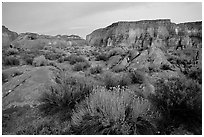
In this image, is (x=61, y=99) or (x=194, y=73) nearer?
(x=61, y=99)

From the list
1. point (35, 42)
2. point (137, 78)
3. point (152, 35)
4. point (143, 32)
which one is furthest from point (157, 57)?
point (143, 32)

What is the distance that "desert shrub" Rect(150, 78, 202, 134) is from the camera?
346cm

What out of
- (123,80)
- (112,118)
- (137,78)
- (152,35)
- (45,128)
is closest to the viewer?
(112,118)

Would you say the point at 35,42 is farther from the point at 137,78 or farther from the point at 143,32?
the point at 137,78

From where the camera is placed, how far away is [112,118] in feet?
10.6

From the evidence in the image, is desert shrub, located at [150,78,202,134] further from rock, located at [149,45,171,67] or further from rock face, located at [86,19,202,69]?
rock face, located at [86,19,202,69]

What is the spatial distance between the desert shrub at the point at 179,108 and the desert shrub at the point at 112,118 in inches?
14.7

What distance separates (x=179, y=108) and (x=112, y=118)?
1396mm

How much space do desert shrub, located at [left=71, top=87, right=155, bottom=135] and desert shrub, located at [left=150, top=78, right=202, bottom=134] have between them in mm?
372

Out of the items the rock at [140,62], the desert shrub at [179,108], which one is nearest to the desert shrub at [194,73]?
the rock at [140,62]

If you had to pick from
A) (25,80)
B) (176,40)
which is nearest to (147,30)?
(176,40)

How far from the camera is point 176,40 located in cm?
7462

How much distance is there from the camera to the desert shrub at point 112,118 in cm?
321

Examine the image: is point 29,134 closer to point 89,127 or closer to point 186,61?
point 89,127
